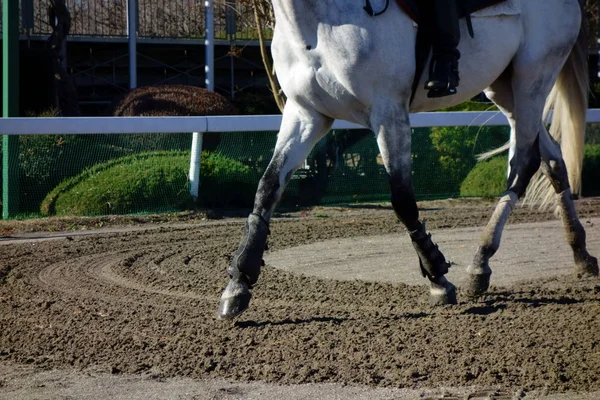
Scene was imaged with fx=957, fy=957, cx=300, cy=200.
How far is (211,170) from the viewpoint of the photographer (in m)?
11.9

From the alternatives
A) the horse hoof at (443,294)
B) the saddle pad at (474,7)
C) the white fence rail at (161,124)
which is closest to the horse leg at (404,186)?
the horse hoof at (443,294)

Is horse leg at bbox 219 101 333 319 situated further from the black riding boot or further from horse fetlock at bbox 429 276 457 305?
horse fetlock at bbox 429 276 457 305

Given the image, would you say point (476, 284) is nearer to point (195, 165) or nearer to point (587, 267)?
point (587, 267)

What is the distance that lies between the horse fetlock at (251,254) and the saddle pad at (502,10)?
6.40 feet

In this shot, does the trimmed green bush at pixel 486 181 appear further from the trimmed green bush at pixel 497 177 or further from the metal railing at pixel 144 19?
the metal railing at pixel 144 19

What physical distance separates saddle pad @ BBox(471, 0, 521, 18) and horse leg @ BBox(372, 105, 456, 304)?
939mm

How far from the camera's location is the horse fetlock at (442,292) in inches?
237

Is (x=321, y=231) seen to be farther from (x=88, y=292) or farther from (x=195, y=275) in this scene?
(x=88, y=292)

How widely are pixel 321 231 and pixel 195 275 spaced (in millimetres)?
2596

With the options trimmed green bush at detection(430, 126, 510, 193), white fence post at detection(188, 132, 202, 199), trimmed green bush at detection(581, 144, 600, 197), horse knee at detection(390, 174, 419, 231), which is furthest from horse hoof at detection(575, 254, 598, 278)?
trimmed green bush at detection(581, 144, 600, 197)

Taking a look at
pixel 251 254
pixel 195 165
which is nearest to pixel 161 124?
pixel 195 165

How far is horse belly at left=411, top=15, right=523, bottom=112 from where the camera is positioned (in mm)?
6160

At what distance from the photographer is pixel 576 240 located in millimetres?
7125

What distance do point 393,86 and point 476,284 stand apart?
155 centimetres
